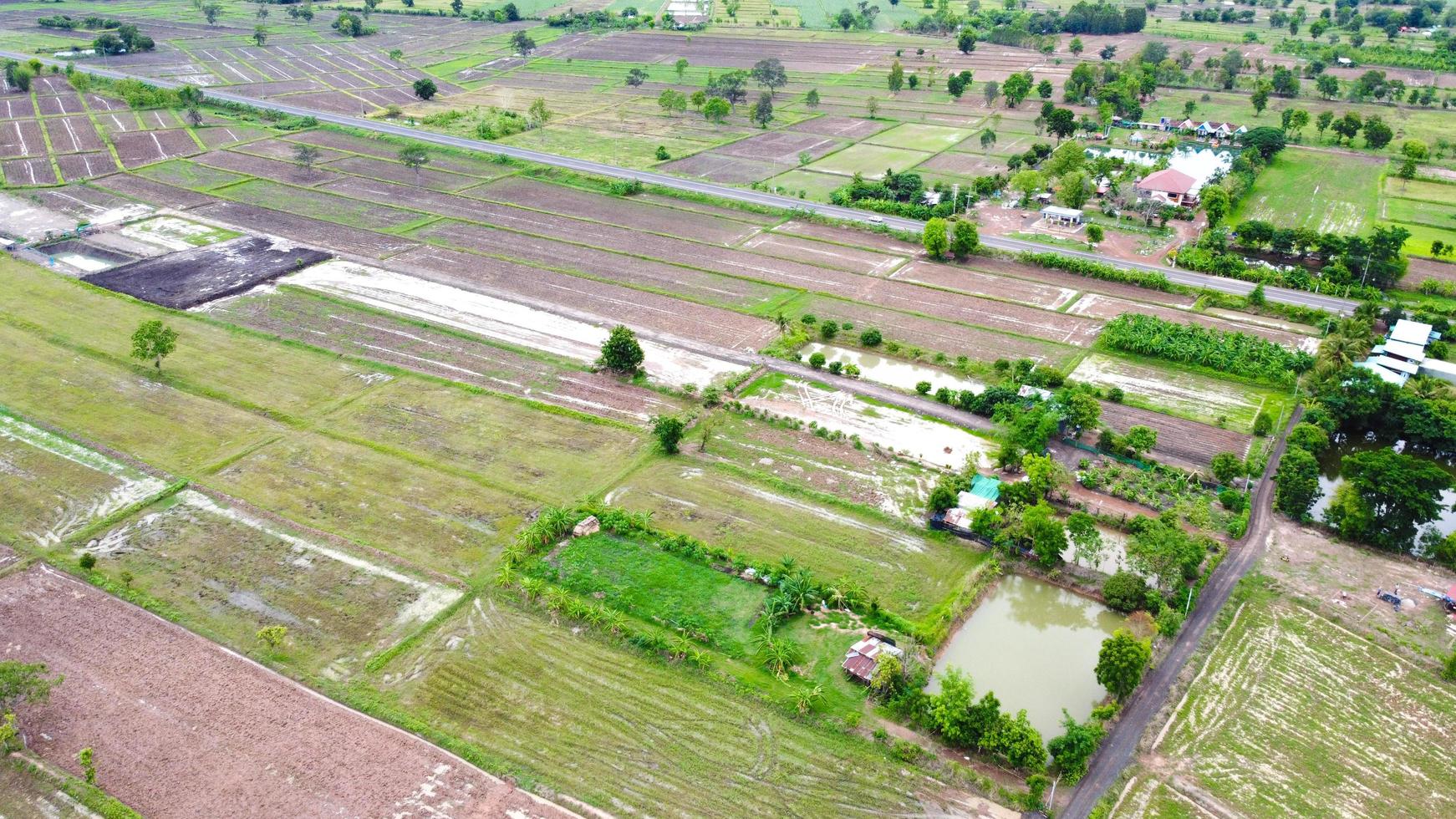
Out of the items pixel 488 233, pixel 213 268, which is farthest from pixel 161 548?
pixel 488 233

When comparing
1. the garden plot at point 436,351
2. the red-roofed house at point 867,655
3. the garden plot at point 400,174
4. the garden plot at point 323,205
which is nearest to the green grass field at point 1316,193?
the garden plot at point 436,351

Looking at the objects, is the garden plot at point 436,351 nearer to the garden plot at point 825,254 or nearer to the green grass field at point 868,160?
the garden plot at point 825,254

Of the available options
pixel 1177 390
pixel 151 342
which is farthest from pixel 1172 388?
pixel 151 342

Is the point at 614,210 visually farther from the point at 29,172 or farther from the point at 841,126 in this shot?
the point at 29,172

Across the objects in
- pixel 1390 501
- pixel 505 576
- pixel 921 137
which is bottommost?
pixel 505 576

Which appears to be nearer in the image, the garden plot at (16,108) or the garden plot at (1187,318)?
the garden plot at (1187,318)

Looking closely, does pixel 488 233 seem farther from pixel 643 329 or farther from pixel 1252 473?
pixel 1252 473

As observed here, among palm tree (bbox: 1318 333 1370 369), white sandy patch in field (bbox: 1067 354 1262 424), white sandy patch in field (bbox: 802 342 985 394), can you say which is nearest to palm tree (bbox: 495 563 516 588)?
white sandy patch in field (bbox: 802 342 985 394)
